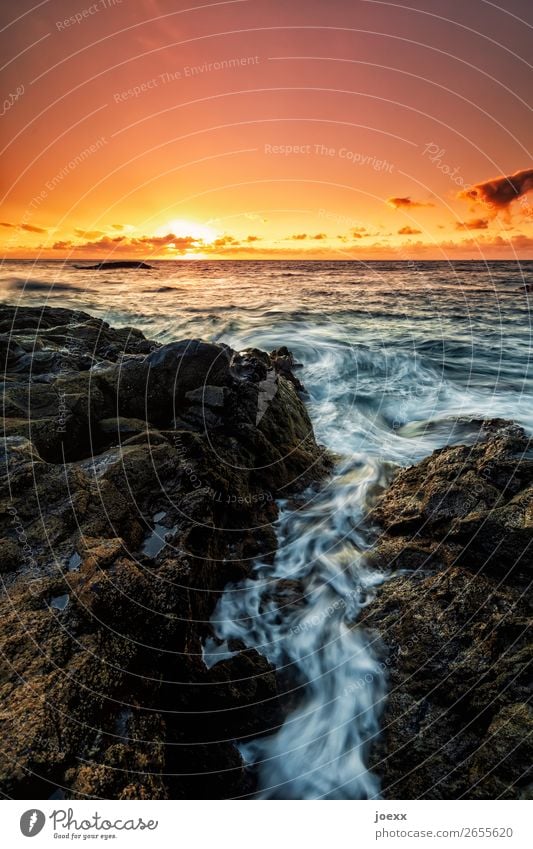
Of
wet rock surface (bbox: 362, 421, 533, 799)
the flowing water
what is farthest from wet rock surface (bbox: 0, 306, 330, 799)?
wet rock surface (bbox: 362, 421, 533, 799)

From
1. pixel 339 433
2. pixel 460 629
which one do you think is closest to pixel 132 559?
pixel 460 629

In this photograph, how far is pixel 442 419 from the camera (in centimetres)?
1067

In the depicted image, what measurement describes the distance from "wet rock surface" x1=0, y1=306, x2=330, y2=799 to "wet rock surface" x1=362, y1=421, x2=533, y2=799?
4.22 ft

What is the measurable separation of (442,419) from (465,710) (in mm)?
7863

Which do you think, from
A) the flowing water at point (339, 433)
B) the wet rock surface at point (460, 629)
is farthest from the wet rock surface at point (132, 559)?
the wet rock surface at point (460, 629)

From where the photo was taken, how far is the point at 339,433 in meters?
10.1

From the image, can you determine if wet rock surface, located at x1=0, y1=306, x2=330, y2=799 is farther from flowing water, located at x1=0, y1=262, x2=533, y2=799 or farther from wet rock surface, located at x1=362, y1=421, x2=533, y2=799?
wet rock surface, located at x1=362, y1=421, x2=533, y2=799

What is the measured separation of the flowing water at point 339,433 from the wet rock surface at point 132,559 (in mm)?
413

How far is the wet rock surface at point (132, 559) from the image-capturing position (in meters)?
2.69

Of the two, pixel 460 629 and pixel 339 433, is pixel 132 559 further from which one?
pixel 339 433

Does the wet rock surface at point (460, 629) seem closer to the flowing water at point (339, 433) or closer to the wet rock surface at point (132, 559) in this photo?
the flowing water at point (339, 433)

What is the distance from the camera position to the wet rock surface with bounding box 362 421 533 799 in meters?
3.42
